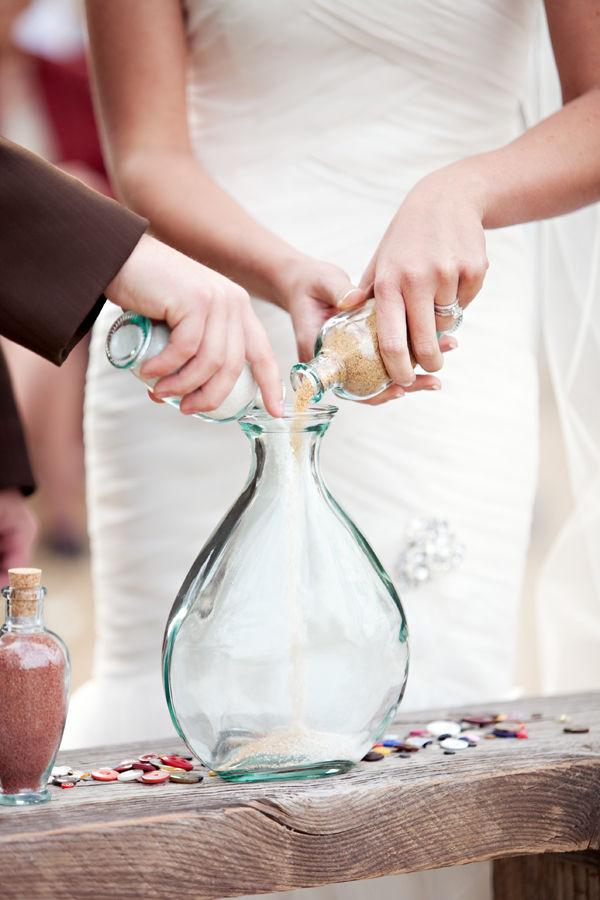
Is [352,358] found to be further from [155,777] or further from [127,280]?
[155,777]

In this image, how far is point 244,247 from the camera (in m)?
1.41

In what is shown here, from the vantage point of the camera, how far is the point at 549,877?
1196 mm

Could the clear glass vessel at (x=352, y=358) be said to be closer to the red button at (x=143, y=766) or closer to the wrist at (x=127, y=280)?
the wrist at (x=127, y=280)

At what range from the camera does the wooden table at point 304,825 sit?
842 mm

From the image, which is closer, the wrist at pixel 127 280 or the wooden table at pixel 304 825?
the wooden table at pixel 304 825

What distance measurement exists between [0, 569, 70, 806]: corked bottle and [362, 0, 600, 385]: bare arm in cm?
36

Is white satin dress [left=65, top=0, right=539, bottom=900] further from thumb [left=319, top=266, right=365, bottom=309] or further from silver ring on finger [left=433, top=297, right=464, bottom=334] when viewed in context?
silver ring on finger [left=433, top=297, right=464, bottom=334]

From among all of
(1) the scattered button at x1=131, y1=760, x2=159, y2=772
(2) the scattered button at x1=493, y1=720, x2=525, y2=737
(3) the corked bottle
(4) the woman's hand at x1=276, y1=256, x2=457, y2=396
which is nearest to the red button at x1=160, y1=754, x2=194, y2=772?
(1) the scattered button at x1=131, y1=760, x2=159, y2=772

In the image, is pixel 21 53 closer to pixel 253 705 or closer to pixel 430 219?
pixel 430 219

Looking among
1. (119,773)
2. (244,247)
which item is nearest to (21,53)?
(244,247)

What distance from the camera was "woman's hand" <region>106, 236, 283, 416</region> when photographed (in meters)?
0.95

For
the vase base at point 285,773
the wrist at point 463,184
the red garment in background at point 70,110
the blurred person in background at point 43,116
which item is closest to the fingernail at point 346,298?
the wrist at point 463,184

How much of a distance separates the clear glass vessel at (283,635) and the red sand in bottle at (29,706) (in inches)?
3.9

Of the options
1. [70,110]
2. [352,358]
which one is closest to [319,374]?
[352,358]
